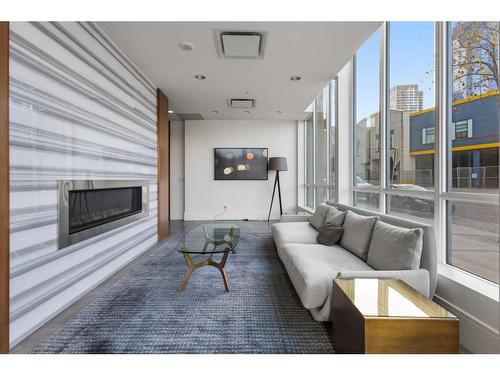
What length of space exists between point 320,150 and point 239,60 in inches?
114

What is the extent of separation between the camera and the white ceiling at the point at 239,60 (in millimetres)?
2461

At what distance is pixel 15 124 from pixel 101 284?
5.48ft

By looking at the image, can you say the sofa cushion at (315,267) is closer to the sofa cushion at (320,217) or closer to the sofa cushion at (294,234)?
the sofa cushion at (294,234)

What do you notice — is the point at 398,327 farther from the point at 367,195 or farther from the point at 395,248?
the point at 367,195

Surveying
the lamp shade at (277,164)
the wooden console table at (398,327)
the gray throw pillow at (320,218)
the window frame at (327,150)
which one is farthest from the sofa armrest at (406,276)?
the lamp shade at (277,164)

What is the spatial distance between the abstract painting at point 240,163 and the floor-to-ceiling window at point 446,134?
384cm

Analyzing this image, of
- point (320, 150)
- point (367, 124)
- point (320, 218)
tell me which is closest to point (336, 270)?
point (320, 218)

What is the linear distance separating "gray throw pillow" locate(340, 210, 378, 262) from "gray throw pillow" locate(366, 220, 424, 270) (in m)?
0.11

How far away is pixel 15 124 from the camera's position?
1595mm

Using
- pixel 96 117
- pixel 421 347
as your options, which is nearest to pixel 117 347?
pixel 421 347

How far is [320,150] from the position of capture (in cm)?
538

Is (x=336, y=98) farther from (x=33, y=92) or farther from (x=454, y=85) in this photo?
(x=33, y=92)

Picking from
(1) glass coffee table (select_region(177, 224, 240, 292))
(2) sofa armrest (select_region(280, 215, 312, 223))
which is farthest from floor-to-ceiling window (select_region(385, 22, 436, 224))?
(1) glass coffee table (select_region(177, 224, 240, 292))

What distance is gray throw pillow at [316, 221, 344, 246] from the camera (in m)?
2.73
